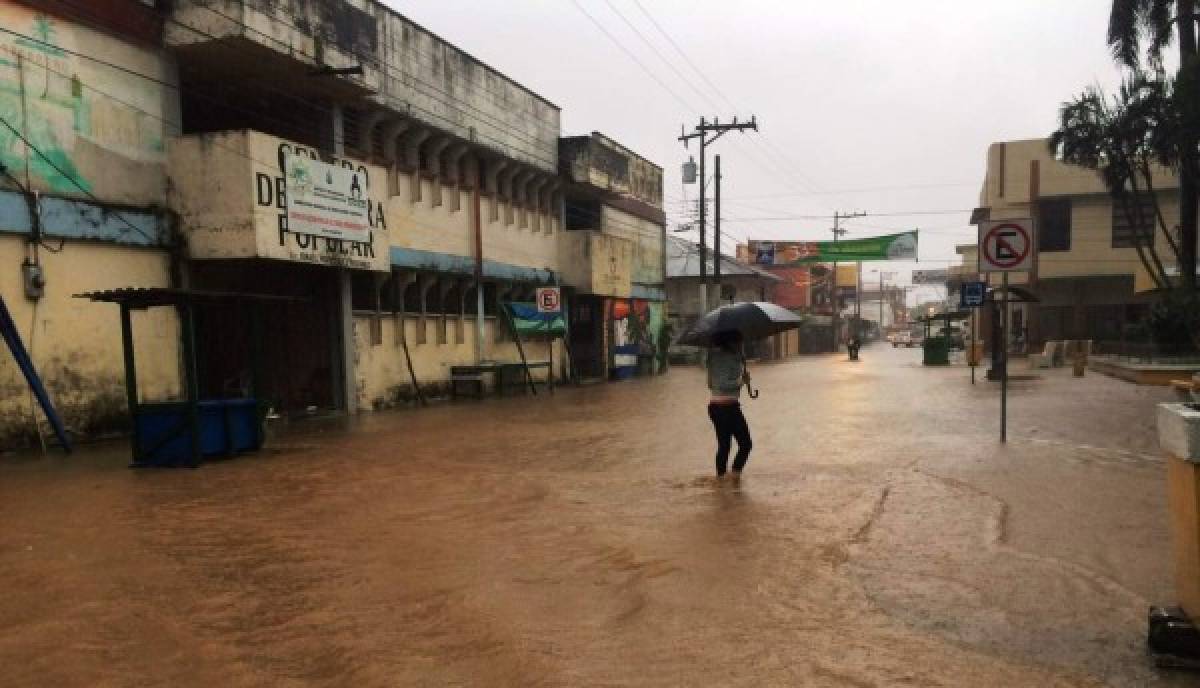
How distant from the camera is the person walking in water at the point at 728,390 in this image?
8.63m

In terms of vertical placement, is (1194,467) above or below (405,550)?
above

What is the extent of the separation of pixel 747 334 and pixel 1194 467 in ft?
17.8

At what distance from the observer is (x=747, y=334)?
29.3 ft

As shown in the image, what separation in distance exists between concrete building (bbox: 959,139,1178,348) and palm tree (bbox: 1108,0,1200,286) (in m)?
15.8

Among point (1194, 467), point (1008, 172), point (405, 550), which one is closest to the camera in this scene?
point (1194, 467)

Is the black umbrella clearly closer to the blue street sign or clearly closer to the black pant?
the black pant

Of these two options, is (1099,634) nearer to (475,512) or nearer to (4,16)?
(475,512)

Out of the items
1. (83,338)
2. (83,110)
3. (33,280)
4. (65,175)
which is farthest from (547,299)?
(33,280)

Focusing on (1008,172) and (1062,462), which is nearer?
(1062,462)

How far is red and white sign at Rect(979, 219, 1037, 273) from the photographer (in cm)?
1034

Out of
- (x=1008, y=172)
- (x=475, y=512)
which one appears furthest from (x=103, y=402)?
(x=1008, y=172)

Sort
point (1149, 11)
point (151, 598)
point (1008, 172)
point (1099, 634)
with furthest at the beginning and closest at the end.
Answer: point (1008, 172) → point (1149, 11) → point (151, 598) → point (1099, 634)

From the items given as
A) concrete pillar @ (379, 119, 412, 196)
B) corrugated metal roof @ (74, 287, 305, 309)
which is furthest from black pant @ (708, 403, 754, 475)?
concrete pillar @ (379, 119, 412, 196)

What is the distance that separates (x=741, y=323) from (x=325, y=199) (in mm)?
10174
